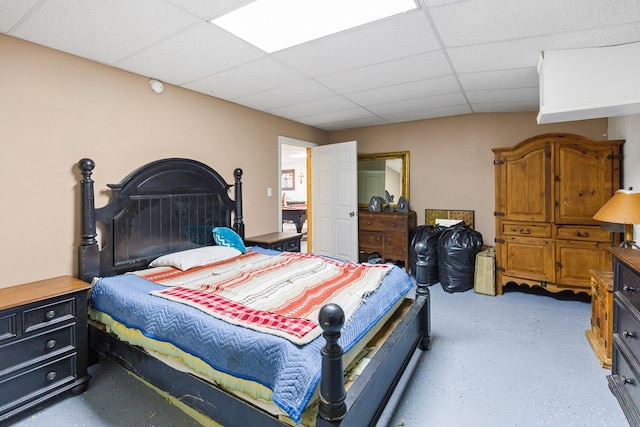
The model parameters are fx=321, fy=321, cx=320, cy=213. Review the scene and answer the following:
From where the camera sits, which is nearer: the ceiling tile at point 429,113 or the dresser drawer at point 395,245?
the ceiling tile at point 429,113

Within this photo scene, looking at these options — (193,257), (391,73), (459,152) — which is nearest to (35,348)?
(193,257)

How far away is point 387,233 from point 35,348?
3946mm

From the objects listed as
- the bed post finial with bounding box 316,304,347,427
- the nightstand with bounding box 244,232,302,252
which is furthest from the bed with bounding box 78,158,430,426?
the nightstand with bounding box 244,232,302,252

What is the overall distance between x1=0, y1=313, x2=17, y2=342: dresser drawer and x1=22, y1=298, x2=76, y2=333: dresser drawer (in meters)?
0.04

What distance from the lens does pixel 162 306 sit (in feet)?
6.08

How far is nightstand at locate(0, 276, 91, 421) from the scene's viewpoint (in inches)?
70.4

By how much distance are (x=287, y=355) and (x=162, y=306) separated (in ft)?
3.06

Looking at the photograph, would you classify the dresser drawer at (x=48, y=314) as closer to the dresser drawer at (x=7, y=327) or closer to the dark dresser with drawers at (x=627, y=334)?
the dresser drawer at (x=7, y=327)

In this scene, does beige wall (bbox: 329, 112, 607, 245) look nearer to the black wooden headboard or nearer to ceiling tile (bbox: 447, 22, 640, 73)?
ceiling tile (bbox: 447, 22, 640, 73)

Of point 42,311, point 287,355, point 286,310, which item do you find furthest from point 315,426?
point 42,311

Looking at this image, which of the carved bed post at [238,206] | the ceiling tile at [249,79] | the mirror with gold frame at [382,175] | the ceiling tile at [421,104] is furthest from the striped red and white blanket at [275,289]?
the mirror with gold frame at [382,175]

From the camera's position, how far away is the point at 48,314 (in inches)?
76.3

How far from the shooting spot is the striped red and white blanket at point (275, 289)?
1.60 meters

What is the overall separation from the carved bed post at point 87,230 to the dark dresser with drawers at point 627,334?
343 centimetres
